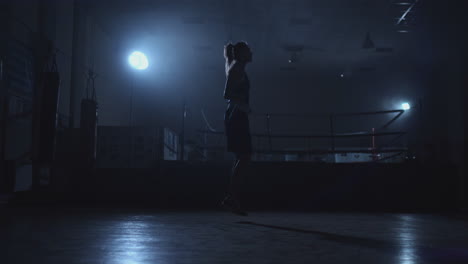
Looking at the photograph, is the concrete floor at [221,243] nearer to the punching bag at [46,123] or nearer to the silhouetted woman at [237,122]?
the silhouetted woman at [237,122]

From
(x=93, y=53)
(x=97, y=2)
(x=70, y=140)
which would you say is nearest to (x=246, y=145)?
(x=70, y=140)

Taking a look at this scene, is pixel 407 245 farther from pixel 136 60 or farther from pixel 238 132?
pixel 136 60

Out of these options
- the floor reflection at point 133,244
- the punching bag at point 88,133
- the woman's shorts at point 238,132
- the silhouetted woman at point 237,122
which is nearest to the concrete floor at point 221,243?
→ the floor reflection at point 133,244

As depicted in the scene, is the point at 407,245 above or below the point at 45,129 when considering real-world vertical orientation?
below

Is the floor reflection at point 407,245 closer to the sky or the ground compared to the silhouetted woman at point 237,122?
closer to the ground

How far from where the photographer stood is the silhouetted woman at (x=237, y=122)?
10.5 ft

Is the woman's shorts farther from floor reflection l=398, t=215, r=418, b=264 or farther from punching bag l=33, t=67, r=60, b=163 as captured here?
punching bag l=33, t=67, r=60, b=163

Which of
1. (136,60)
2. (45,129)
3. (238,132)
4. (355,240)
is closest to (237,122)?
(238,132)

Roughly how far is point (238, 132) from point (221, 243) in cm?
157

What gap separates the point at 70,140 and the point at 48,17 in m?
2.55

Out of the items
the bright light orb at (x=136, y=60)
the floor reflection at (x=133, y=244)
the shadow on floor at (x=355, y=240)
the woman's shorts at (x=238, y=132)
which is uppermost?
the bright light orb at (x=136, y=60)

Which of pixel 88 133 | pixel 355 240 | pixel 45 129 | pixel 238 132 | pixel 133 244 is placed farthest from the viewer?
pixel 88 133

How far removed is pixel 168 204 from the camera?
4270 millimetres

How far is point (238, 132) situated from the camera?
322 centimetres
